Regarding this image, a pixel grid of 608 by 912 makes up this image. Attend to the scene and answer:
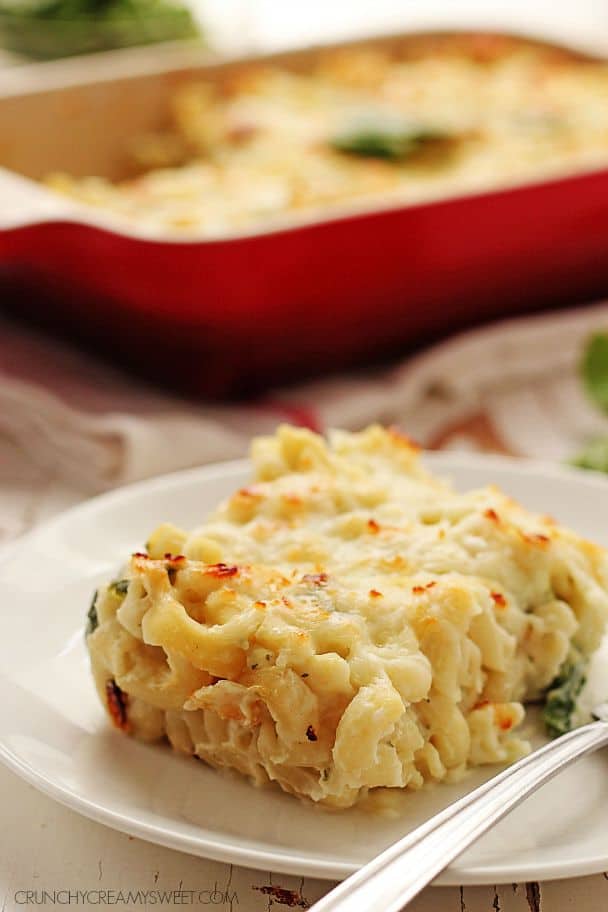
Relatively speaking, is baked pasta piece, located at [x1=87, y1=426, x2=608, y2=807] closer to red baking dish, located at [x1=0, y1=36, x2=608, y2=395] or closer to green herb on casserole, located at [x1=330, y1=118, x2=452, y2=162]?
red baking dish, located at [x1=0, y1=36, x2=608, y2=395]

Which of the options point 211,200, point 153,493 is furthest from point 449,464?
point 211,200

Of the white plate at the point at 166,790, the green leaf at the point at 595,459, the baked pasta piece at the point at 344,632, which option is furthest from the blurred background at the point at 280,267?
the baked pasta piece at the point at 344,632

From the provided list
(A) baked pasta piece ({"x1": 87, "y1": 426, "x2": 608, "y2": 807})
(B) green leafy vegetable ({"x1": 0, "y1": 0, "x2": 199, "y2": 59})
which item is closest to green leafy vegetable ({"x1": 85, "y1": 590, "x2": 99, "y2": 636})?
(A) baked pasta piece ({"x1": 87, "y1": 426, "x2": 608, "y2": 807})

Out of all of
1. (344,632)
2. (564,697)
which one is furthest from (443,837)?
(564,697)

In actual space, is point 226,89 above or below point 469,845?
above

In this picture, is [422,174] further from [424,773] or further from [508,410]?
[424,773]

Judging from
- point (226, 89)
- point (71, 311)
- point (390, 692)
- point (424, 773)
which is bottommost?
point (424, 773)

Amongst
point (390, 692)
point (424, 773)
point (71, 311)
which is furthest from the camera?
point (71, 311)
